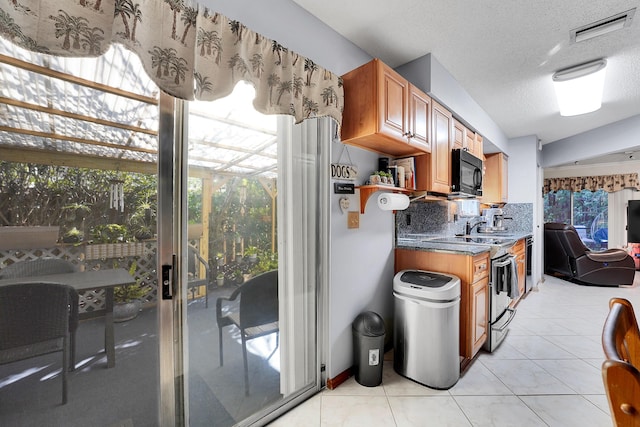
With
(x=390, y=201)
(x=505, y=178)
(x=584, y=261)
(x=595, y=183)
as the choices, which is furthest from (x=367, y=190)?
(x=595, y=183)

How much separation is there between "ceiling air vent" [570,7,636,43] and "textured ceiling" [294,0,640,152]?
0.17ft

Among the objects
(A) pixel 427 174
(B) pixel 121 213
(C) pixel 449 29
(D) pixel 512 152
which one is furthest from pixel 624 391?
(D) pixel 512 152

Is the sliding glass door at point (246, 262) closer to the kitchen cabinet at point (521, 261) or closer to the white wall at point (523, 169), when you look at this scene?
the kitchen cabinet at point (521, 261)

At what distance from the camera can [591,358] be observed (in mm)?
2250

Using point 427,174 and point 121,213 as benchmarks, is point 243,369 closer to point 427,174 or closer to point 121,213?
point 121,213

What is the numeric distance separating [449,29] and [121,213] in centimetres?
229

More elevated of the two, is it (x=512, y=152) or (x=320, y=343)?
(x=512, y=152)

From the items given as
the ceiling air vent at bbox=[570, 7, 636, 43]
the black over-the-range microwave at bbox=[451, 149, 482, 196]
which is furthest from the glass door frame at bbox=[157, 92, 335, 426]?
the ceiling air vent at bbox=[570, 7, 636, 43]

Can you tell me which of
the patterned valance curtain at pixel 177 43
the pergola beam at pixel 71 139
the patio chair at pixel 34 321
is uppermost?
the patterned valance curtain at pixel 177 43

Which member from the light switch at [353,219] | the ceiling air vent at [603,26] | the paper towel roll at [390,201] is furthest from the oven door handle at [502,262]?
the ceiling air vent at [603,26]

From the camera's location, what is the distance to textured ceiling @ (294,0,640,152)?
1.70 meters

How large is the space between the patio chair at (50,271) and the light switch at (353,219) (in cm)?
151

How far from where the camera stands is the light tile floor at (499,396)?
1.58m

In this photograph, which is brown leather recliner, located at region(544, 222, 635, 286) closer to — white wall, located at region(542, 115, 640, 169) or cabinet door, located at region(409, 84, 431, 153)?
white wall, located at region(542, 115, 640, 169)
